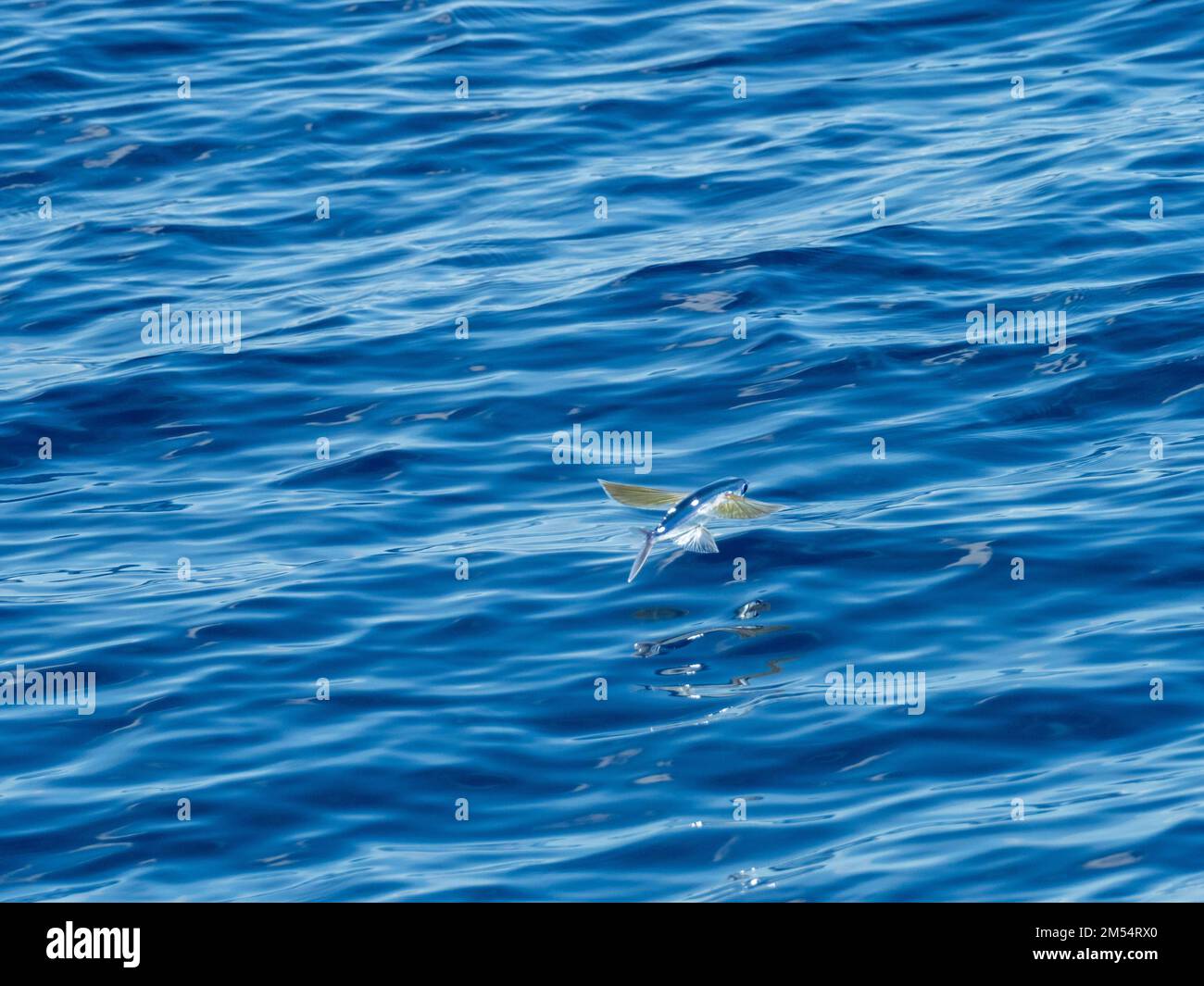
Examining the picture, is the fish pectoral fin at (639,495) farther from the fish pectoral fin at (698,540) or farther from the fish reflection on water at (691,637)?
the fish reflection on water at (691,637)


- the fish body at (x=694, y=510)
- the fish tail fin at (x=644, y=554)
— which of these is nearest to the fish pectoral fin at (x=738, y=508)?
the fish body at (x=694, y=510)

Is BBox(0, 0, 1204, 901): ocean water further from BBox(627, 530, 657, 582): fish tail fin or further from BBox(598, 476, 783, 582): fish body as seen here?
BBox(598, 476, 783, 582): fish body

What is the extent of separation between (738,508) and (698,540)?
299mm

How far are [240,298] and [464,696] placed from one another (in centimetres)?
702

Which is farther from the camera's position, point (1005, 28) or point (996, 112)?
point (1005, 28)

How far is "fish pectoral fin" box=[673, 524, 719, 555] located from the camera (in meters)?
10.9

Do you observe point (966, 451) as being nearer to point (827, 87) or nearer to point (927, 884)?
point (927, 884)

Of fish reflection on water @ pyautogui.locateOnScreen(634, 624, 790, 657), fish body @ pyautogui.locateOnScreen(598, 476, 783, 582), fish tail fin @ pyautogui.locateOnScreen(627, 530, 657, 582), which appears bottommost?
fish reflection on water @ pyautogui.locateOnScreen(634, 624, 790, 657)

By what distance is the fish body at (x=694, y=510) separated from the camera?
34.6 ft

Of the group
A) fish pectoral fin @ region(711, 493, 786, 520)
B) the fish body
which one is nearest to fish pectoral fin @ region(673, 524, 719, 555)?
the fish body

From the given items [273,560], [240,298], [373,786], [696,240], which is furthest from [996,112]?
[373,786]

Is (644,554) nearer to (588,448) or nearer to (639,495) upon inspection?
(639,495)

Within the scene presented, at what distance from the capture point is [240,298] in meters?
16.1

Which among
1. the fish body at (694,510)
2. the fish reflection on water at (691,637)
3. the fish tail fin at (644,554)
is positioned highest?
the fish body at (694,510)
